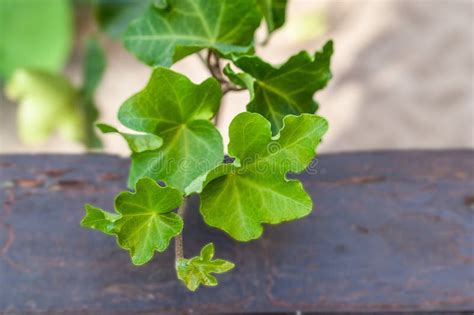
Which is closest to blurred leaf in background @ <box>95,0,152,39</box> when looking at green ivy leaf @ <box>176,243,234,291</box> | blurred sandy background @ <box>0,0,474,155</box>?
green ivy leaf @ <box>176,243,234,291</box>

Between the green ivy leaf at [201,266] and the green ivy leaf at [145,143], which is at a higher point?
the green ivy leaf at [145,143]

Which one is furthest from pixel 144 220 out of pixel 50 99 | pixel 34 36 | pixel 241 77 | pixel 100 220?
pixel 34 36

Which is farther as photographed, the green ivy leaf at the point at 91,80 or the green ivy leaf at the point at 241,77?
the green ivy leaf at the point at 91,80

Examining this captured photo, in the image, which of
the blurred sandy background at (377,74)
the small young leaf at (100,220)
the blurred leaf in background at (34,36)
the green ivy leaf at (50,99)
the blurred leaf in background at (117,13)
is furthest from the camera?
the blurred sandy background at (377,74)

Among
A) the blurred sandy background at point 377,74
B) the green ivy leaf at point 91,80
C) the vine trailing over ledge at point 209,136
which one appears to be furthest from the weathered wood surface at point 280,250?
the blurred sandy background at point 377,74

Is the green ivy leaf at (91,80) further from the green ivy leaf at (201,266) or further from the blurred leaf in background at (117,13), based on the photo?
the green ivy leaf at (201,266)

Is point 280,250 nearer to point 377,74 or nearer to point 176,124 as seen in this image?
point 176,124
